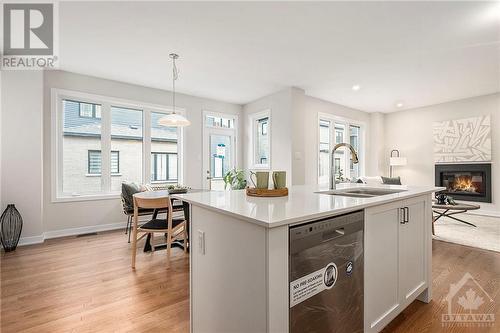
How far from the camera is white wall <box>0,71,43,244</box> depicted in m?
3.34

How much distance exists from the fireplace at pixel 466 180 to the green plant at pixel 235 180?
4.91m

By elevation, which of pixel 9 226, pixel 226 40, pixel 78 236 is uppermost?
pixel 226 40

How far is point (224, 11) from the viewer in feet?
8.02

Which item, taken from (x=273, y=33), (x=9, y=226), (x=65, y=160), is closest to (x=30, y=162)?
(x=65, y=160)

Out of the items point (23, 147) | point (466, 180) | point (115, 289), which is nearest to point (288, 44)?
point (115, 289)

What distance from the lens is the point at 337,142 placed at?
6.32 m

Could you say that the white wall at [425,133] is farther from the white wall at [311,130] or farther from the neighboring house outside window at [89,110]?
the neighboring house outside window at [89,110]

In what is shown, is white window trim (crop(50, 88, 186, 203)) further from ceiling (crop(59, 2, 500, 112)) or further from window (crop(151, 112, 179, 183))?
ceiling (crop(59, 2, 500, 112))

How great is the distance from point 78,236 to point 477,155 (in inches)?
320

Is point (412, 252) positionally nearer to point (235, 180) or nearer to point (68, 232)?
point (235, 180)

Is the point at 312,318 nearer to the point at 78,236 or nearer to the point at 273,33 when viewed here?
the point at 273,33

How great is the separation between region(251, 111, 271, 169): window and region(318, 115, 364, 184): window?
Answer: 1276 mm

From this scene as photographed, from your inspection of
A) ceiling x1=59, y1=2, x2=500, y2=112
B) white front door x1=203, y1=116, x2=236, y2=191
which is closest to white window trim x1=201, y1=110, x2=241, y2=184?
white front door x1=203, y1=116, x2=236, y2=191

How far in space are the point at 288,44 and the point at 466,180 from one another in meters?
5.60
